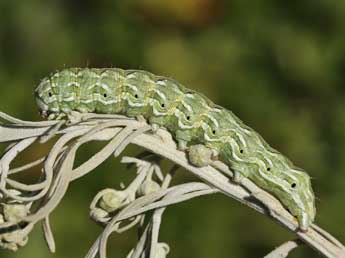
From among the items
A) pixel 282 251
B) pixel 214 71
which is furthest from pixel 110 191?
pixel 214 71

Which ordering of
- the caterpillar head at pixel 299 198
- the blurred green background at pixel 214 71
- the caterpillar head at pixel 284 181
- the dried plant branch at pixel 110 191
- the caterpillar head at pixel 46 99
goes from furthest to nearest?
the blurred green background at pixel 214 71, the caterpillar head at pixel 46 99, the caterpillar head at pixel 284 181, the caterpillar head at pixel 299 198, the dried plant branch at pixel 110 191

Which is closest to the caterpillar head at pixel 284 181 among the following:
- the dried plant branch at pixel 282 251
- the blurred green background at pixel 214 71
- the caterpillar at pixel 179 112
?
the caterpillar at pixel 179 112

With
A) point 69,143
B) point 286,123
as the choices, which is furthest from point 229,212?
point 69,143

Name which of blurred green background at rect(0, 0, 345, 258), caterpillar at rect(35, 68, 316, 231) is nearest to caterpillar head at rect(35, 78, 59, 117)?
caterpillar at rect(35, 68, 316, 231)

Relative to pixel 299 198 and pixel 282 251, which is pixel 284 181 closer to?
pixel 299 198

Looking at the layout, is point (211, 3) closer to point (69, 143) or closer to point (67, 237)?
point (67, 237)

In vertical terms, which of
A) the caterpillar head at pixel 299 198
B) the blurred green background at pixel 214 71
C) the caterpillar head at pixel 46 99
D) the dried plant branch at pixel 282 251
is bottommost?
the dried plant branch at pixel 282 251

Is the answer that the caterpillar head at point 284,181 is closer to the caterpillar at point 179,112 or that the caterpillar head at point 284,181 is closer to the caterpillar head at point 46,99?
the caterpillar at point 179,112
